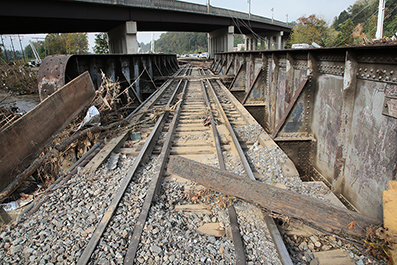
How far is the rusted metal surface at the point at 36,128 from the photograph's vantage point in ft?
13.6

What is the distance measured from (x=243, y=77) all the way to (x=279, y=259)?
10.9 meters

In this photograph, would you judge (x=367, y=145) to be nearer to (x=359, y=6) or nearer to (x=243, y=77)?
(x=243, y=77)

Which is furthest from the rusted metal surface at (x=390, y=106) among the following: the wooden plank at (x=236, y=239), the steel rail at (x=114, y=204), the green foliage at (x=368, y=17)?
the green foliage at (x=368, y=17)

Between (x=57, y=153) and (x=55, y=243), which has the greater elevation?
(x=57, y=153)

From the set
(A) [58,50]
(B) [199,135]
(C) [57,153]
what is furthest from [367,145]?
(A) [58,50]

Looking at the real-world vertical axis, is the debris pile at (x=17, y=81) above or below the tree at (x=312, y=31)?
below

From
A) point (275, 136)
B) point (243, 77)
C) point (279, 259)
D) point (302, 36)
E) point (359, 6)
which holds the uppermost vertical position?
point (359, 6)

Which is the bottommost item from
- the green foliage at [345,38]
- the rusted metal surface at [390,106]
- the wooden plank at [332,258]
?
the wooden plank at [332,258]

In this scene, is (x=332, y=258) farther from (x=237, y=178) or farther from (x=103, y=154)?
(x=103, y=154)

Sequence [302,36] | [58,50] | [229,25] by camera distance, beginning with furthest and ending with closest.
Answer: [58,50] → [302,36] → [229,25]

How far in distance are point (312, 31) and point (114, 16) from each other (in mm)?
40201

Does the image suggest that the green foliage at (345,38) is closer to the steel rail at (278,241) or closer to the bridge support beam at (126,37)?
the bridge support beam at (126,37)

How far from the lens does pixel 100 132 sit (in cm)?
607

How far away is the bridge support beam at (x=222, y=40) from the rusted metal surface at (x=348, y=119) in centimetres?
3843
